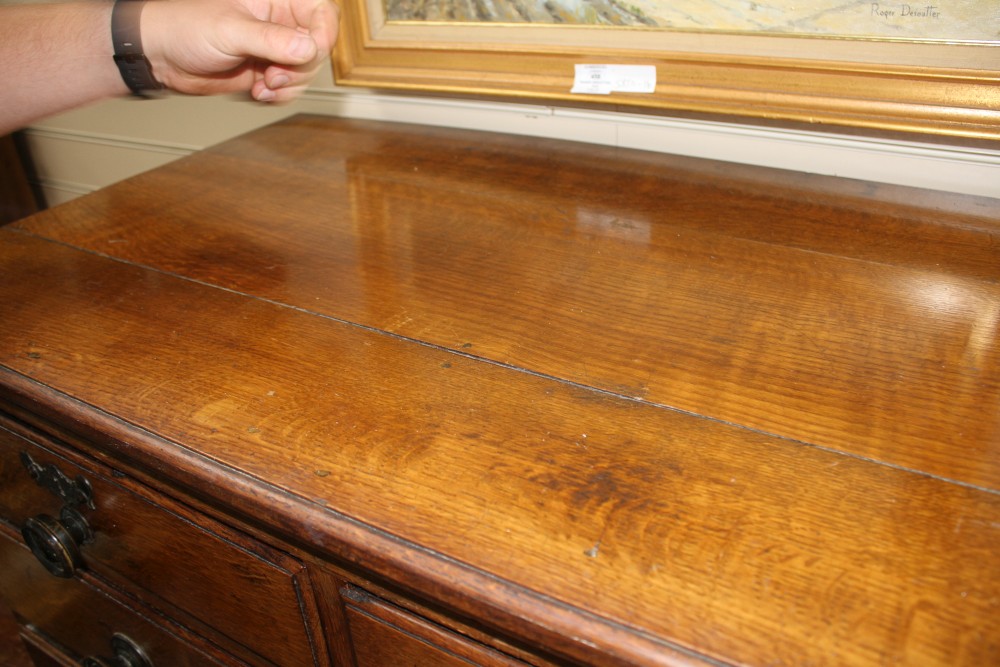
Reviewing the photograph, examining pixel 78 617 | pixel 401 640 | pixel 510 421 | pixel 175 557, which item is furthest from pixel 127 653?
pixel 510 421

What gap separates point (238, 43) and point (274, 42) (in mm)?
52

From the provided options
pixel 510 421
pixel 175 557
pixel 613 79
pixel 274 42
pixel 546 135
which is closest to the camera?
pixel 510 421

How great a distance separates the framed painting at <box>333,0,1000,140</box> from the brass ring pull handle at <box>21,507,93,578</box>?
744 millimetres

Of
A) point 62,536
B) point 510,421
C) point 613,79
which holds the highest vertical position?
point 613,79

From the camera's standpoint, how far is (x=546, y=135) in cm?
112

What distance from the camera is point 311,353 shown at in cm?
64

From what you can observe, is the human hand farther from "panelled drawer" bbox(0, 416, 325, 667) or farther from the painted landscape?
"panelled drawer" bbox(0, 416, 325, 667)

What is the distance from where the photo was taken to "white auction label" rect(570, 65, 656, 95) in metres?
0.94

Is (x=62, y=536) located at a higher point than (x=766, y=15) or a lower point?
lower

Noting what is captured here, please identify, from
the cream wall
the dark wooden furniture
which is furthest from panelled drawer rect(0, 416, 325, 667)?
the cream wall

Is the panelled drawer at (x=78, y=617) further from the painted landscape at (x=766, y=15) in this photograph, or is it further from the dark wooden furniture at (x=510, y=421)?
the painted landscape at (x=766, y=15)

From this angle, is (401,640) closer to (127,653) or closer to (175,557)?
(175,557)

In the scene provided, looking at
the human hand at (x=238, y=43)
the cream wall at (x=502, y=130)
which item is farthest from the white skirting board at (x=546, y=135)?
the human hand at (x=238, y=43)

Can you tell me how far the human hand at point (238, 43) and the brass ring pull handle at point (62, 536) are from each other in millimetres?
530
